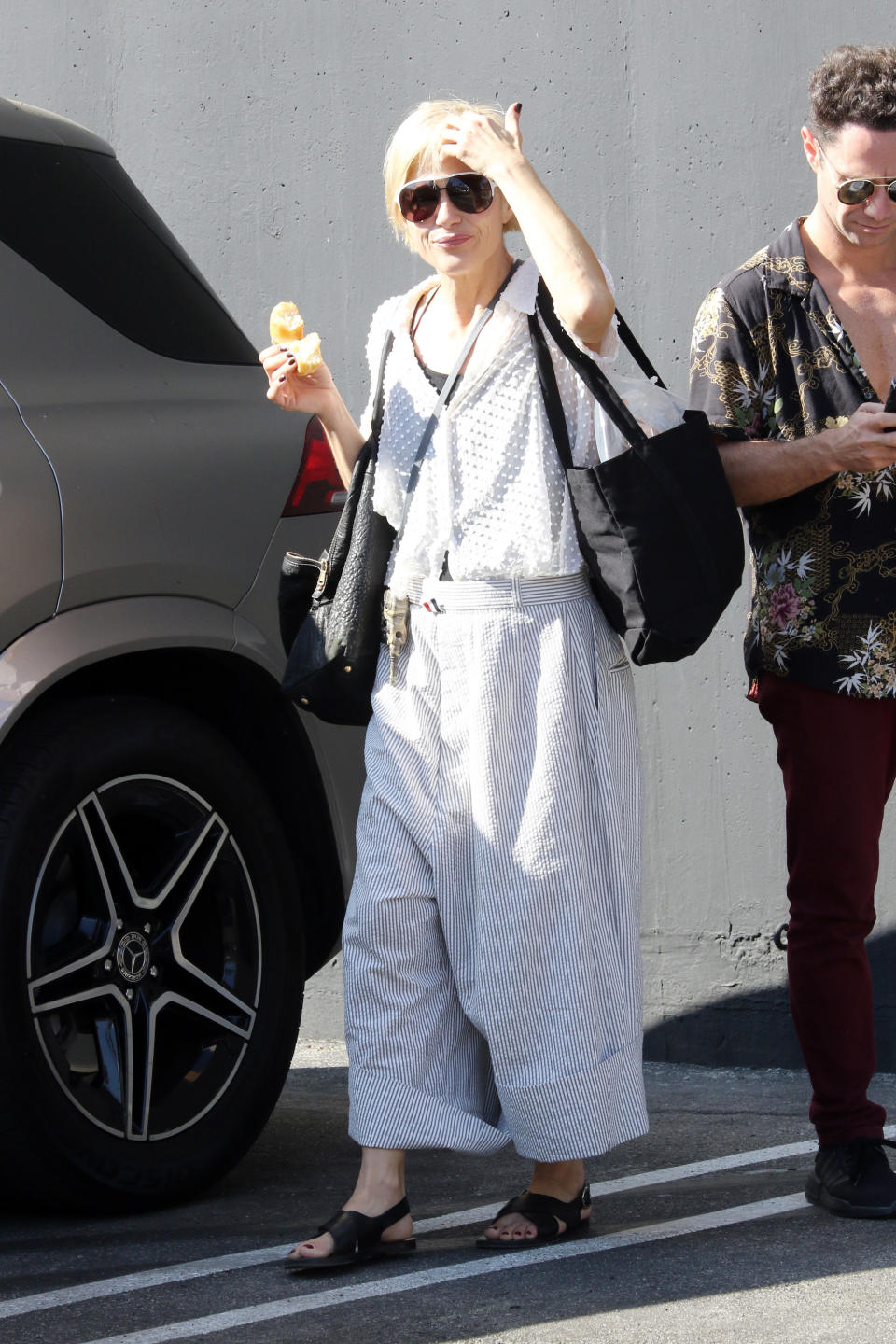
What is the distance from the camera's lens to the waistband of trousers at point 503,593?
323 centimetres

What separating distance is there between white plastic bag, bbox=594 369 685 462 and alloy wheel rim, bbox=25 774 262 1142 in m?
1.15

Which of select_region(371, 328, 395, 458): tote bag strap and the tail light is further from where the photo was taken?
the tail light

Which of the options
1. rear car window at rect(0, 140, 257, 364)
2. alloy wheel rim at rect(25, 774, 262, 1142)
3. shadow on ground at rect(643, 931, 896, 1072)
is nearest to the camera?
alloy wheel rim at rect(25, 774, 262, 1142)

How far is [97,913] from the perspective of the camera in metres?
3.57

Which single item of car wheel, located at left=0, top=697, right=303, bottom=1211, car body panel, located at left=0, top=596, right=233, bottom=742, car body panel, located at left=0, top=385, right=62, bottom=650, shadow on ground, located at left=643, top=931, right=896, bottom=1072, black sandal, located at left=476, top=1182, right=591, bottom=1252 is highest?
car body panel, located at left=0, top=385, right=62, bottom=650

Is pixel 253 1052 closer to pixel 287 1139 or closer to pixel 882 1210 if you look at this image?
pixel 287 1139

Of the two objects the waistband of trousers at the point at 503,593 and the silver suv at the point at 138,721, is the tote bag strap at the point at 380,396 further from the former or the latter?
the silver suv at the point at 138,721

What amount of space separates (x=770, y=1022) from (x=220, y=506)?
2146mm

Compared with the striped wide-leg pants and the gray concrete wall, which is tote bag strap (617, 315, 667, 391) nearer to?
the striped wide-leg pants

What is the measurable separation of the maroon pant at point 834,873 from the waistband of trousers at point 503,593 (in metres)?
0.51

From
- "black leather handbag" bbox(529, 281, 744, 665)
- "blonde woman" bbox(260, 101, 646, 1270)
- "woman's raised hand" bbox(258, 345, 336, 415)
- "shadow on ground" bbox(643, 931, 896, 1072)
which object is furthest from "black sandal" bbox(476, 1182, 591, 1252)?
"shadow on ground" bbox(643, 931, 896, 1072)

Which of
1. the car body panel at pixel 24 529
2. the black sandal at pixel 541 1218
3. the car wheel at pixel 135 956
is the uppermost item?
the car body panel at pixel 24 529

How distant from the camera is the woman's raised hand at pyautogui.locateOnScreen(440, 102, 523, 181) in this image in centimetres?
314

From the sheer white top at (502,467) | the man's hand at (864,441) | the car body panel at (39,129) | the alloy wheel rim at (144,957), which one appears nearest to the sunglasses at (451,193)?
the sheer white top at (502,467)
